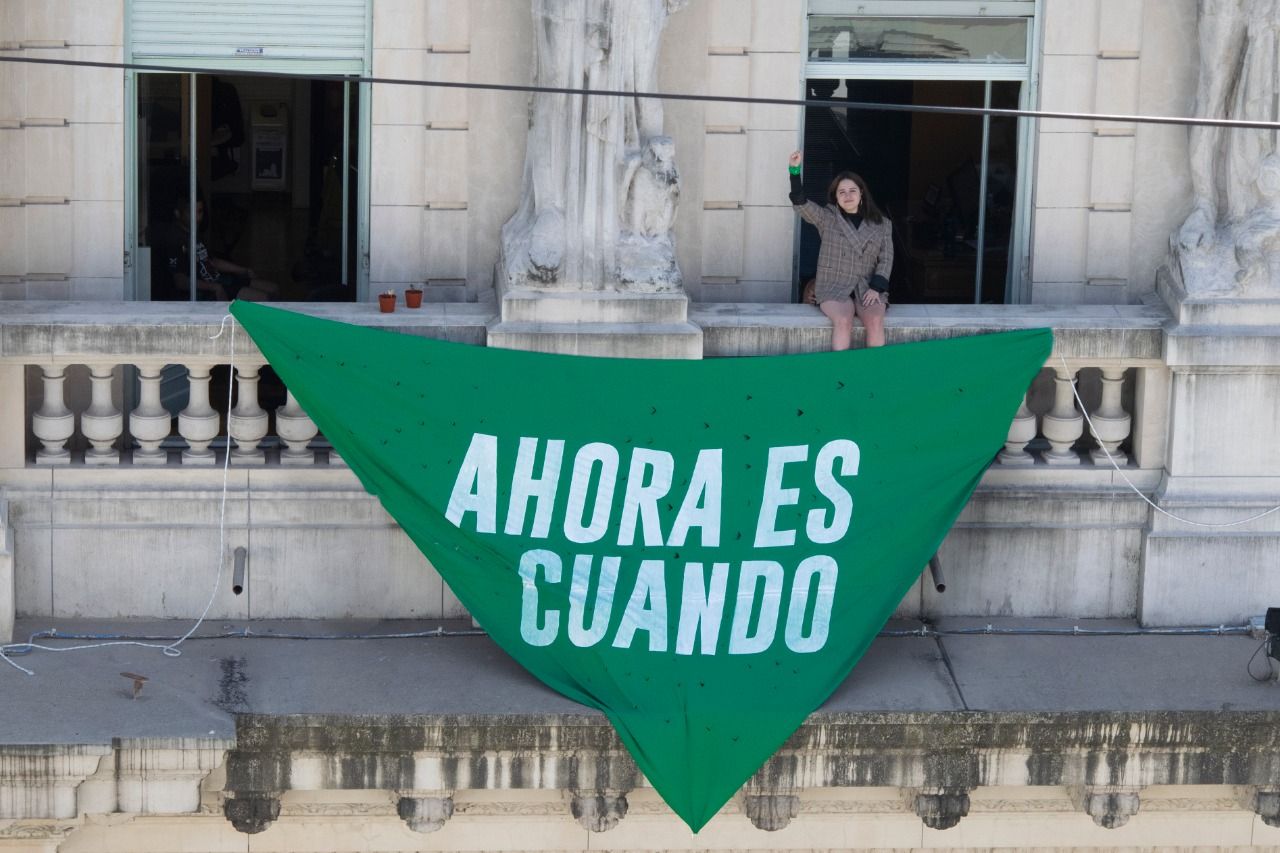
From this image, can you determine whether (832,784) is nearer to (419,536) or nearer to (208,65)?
(419,536)

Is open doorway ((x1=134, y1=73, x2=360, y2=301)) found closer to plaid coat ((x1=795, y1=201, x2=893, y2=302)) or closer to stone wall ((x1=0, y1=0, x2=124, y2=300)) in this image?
stone wall ((x1=0, y1=0, x2=124, y2=300))

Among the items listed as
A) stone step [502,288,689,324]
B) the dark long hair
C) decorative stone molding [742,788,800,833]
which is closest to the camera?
decorative stone molding [742,788,800,833]

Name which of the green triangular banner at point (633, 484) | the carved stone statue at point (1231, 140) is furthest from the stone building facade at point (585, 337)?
the green triangular banner at point (633, 484)

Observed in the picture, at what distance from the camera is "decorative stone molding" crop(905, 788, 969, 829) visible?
16.7m

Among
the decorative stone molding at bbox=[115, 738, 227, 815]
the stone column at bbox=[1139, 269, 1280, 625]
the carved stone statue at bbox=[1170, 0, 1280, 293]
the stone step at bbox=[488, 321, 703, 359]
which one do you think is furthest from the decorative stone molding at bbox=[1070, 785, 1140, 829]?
the decorative stone molding at bbox=[115, 738, 227, 815]

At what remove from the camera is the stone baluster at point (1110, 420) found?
→ 59.0ft

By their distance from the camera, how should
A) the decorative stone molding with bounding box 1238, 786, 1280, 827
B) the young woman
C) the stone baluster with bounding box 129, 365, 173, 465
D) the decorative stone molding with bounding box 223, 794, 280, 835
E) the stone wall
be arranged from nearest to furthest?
the decorative stone molding with bounding box 223, 794, 280, 835, the decorative stone molding with bounding box 1238, 786, 1280, 827, the stone baluster with bounding box 129, 365, 173, 465, the young woman, the stone wall

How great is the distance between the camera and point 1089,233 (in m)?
18.8

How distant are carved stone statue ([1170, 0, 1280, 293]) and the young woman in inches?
83.4

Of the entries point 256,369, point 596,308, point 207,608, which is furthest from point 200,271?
point 596,308

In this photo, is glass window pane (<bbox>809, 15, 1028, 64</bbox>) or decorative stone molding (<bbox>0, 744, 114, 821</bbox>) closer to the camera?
decorative stone molding (<bbox>0, 744, 114, 821</bbox>)

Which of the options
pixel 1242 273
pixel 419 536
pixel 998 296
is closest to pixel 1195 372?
pixel 1242 273

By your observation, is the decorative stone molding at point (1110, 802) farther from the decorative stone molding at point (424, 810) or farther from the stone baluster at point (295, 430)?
the stone baluster at point (295, 430)

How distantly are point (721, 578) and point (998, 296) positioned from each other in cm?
375
